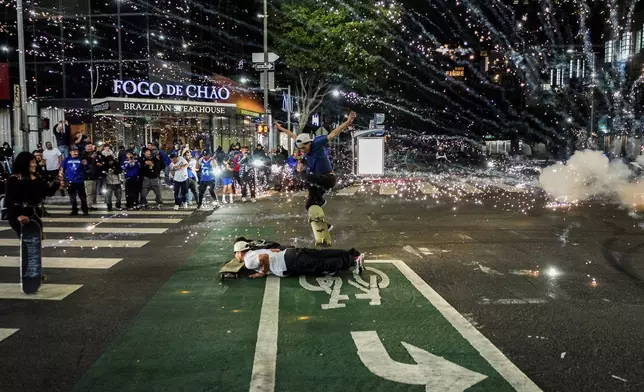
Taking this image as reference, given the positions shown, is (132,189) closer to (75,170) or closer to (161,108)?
(75,170)

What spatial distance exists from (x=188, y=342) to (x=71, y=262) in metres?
4.40

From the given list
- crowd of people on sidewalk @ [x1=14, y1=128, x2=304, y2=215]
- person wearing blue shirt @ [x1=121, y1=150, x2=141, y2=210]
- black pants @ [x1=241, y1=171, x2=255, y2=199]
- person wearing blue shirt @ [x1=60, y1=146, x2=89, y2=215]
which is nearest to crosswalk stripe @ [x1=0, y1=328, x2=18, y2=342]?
crowd of people on sidewalk @ [x1=14, y1=128, x2=304, y2=215]

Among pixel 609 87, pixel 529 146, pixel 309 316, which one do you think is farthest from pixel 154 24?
pixel 529 146

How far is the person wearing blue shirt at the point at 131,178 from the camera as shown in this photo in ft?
48.9

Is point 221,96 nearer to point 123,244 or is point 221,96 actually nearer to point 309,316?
point 123,244

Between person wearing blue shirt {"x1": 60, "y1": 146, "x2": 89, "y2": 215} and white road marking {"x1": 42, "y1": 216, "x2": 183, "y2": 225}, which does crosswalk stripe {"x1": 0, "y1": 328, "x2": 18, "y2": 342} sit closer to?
white road marking {"x1": 42, "y1": 216, "x2": 183, "y2": 225}

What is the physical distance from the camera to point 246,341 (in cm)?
494

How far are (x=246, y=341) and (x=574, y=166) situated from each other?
1619 cm

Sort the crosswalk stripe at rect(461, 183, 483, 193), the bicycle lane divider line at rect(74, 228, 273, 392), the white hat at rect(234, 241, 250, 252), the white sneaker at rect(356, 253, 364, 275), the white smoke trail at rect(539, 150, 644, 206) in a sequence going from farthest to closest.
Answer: the crosswalk stripe at rect(461, 183, 483, 193)
the white smoke trail at rect(539, 150, 644, 206)
the white hat at rect(234, 241, 250, 252)
the white sneaker at rect(356, 253, 364, 275)
the bicycle lane divider line at rect(74, 228, 273, 392)

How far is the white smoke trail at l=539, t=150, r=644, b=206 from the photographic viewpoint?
17.6 meters

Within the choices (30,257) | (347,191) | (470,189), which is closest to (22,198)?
(30,257)

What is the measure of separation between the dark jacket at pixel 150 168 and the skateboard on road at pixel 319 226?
784 centimetres

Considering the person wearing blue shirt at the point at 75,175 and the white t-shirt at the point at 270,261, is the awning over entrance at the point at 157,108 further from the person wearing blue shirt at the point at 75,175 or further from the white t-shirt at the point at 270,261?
the white t-shirt at the point at 270,261

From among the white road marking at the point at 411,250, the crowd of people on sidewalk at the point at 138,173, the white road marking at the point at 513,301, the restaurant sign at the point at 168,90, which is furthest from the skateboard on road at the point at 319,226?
the restaurant sign at the point at 168,90
